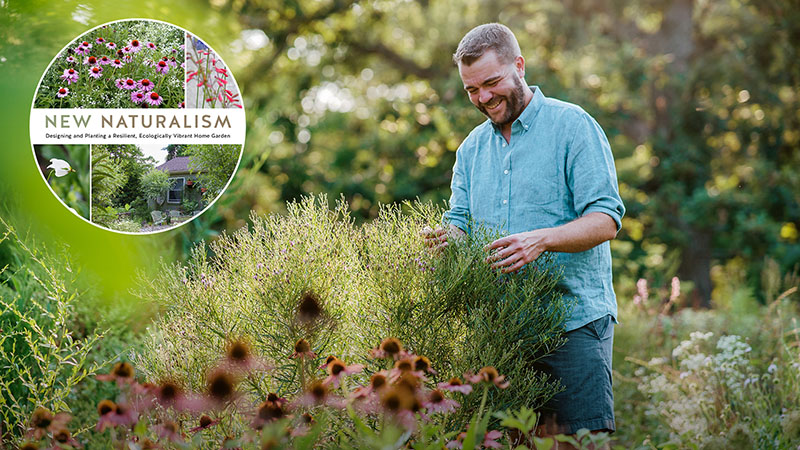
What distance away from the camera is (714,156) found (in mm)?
9773

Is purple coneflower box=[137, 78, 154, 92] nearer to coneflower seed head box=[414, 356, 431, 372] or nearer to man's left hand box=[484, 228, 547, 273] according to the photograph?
man's left hand box=[484, 228, 547, 273]

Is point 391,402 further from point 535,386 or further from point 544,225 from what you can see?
point 544,225

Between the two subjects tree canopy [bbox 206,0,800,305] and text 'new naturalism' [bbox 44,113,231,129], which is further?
tree canopy [bbox 206,0,800,305]

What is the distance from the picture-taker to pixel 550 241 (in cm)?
219

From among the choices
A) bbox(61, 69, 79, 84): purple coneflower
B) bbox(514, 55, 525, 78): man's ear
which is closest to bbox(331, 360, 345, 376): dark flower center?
bbox(514, 55, 525, 78): man's ear

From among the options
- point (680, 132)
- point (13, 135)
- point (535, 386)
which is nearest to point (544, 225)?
point (535, 386)

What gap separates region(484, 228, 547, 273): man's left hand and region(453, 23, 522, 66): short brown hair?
0.67 m

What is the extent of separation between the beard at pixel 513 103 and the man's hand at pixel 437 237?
17.6 inches

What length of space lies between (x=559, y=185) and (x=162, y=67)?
6.46 ft

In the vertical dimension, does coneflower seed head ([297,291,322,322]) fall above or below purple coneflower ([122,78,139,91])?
below

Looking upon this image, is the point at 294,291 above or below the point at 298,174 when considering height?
above

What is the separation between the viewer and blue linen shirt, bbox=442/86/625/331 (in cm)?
237

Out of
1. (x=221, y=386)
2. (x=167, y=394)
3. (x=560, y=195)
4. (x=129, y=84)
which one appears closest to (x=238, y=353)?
(x=221, y=386)

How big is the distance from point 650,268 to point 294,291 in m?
7.21
